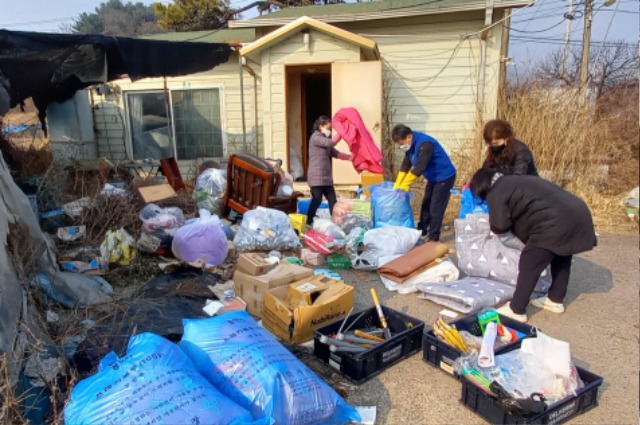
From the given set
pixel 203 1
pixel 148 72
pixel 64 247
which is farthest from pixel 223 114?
pixel 203 1

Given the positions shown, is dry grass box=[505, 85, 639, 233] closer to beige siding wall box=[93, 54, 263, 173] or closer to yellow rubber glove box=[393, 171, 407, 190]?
yellow rubber glove box=[393, 171, 407, 190]

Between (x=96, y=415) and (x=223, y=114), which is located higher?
(x=223, y=114)

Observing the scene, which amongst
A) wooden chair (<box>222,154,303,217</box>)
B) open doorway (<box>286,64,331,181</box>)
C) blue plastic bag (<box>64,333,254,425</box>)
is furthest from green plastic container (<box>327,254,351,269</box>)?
open doorway (<box>286,64,331,181</box>)

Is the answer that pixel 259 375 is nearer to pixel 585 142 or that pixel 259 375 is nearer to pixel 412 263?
pixel 412 263

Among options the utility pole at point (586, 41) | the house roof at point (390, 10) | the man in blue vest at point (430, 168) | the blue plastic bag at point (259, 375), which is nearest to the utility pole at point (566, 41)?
the utility pole at point (586, 41)

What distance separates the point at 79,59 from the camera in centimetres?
523

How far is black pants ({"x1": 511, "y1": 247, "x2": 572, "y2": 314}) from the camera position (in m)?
3.24

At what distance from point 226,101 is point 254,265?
255 inches

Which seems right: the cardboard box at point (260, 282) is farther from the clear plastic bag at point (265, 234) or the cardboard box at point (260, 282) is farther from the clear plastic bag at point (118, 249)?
the clear plastic bag at point (118, 249)

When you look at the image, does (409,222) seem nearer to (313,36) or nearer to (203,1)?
(313,36)

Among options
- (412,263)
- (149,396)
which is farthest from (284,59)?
(149,396)

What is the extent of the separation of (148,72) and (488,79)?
5961 millimetres

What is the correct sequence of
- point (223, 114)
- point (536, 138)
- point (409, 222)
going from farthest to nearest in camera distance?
point (223, 114), point (536, 138), point (409, 222)

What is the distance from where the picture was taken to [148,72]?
5.89 m
